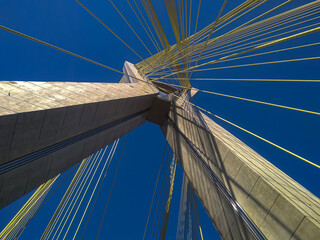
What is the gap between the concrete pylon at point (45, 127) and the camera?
3.41 m

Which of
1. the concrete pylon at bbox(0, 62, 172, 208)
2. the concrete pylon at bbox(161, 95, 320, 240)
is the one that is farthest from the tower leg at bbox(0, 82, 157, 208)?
the concrete pylon at bbox(161, 95, 320, 240)

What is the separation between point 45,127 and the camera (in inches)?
157

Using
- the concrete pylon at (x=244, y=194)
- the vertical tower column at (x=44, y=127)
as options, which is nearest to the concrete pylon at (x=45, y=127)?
the vertical tower column at (x=44, y=127)

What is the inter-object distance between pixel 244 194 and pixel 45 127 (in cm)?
488

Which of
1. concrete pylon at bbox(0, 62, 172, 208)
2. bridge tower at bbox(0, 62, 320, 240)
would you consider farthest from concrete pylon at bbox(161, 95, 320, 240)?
concrete pylon at bbox(0, 62, 172, 208)

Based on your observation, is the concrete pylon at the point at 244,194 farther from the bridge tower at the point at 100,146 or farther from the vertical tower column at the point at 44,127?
the vertical tower column at the point at 44,127

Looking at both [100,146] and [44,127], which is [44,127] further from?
[100,146]

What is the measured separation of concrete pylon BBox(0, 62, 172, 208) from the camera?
341 centimetres

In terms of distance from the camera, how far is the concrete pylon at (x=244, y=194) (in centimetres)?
350

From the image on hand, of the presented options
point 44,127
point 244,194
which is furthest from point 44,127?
point 244,194

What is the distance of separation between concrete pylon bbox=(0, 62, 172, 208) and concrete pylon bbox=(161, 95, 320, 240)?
11.8ft

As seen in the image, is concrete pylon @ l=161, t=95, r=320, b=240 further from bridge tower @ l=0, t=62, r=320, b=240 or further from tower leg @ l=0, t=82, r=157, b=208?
tower leg @ l=0, t=82, r=157, b=208

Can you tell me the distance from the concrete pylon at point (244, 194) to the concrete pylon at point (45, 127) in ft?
11.8

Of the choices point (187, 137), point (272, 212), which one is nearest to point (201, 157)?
point (187, 137)
